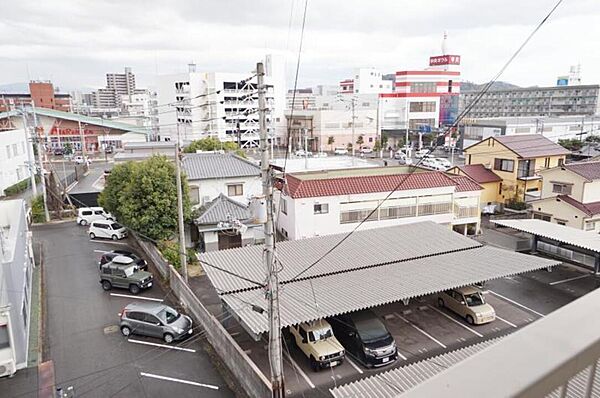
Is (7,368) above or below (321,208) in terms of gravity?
below

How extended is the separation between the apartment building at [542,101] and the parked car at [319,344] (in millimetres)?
46322

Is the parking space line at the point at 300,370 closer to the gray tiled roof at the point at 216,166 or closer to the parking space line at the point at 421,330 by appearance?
the parking space line at the point at 421,330

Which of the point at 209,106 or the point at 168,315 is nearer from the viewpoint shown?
the point at 168,315

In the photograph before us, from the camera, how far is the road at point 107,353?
8.49 metres

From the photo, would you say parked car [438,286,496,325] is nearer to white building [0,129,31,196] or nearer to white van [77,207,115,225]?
white van [77,207,115,225]

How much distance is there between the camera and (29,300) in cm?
1208

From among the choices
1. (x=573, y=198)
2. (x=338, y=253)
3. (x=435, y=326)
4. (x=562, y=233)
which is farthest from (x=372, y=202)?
(x=573, y=198)

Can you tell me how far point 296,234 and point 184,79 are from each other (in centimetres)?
3865

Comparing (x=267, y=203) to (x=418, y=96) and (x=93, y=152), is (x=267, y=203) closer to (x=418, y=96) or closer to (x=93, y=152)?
(x=93, y=152)

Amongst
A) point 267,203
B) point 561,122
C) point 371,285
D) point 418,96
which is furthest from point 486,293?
point 418,96

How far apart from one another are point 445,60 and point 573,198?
44.8m

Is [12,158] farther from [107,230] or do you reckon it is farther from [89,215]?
[107,230]

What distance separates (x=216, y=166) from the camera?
1898cm

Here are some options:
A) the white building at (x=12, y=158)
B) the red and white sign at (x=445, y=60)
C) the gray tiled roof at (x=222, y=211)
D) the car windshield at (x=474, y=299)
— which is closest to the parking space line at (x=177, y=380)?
the car windshield at (x=474, y=299)
